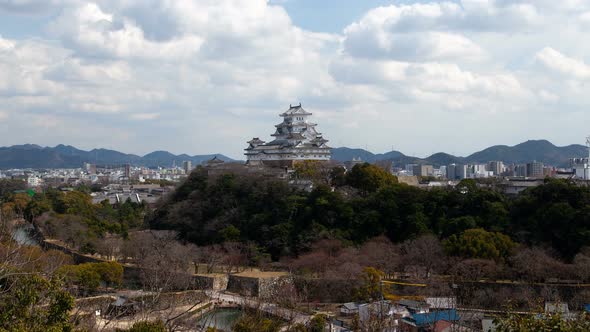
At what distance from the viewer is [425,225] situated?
22594 mm

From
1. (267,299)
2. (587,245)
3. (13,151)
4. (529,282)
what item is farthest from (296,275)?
(13,151)

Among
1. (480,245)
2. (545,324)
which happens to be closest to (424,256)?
(480,245)

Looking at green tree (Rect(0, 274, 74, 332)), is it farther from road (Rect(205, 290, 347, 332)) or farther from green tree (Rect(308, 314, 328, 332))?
green tree (Rect(308, 314, 328, 332))

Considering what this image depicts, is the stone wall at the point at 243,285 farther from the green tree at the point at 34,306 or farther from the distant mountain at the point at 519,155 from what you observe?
the distant mountain at the point at 519,155

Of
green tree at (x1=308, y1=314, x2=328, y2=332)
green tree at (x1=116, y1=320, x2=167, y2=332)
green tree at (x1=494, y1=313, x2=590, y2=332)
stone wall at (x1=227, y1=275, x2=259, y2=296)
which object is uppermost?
green tree at (x1=494, y1=313, x2=590, y2=332)

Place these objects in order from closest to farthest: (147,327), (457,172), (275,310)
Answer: (147,327) → (275,310) → (457,172)

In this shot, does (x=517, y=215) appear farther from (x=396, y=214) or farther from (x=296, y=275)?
(x=296, y=275)

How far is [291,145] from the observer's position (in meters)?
33.8

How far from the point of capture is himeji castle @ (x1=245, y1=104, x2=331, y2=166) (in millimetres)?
33594

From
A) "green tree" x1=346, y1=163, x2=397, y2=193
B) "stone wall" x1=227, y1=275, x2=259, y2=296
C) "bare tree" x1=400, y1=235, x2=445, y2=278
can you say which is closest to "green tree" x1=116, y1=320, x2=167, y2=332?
"stone wall" x1=227, y1=275, x2=259, y2=296

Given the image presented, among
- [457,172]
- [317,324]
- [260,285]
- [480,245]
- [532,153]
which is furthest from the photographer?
[532,153]

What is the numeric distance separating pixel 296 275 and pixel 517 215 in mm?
7806

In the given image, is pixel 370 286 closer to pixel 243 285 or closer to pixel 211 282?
pixel 243 285

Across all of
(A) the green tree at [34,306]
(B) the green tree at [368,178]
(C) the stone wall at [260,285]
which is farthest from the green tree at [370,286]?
(A) the green tree at [34,306]
